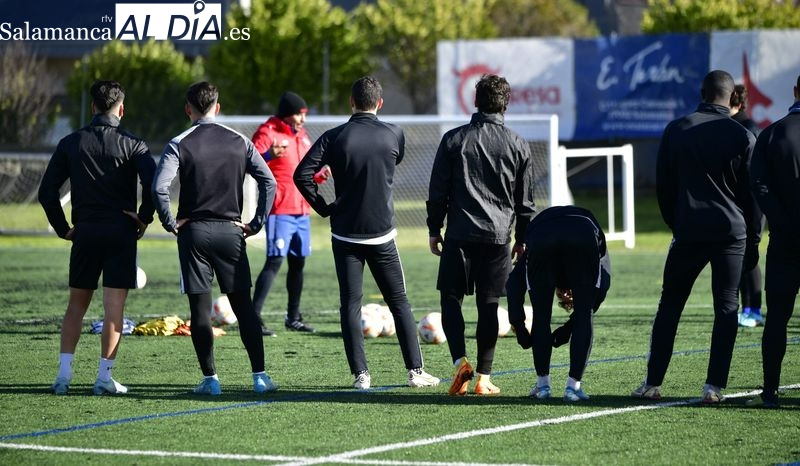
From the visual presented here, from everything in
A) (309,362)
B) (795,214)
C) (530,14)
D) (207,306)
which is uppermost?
(530,14)

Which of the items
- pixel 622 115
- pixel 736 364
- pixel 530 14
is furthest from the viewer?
pixel 530 14

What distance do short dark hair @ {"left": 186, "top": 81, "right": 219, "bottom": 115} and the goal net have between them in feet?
41.1

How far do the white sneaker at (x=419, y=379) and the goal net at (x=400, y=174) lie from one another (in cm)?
1222

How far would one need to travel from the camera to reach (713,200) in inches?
307

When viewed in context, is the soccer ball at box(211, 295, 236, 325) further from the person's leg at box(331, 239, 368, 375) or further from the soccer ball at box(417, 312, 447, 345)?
the person's leg at box(331, 239, 368, 375)

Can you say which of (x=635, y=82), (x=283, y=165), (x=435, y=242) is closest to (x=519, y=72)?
(x=635, y=82)

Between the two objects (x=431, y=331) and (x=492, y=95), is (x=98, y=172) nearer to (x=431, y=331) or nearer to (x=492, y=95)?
(x=492, y=95)

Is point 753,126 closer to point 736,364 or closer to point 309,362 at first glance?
point 736,364

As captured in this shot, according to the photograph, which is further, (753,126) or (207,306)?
(753,126)

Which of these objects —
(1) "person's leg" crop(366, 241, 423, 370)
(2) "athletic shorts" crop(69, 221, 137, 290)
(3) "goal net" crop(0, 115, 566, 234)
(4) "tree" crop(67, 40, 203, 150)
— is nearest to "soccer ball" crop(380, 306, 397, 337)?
(1) "person's leg" crop(366, 241, 423, 370)

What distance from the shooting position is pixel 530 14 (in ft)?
155

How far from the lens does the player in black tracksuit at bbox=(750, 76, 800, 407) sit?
24.7 ft

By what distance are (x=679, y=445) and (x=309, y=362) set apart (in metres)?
4.10

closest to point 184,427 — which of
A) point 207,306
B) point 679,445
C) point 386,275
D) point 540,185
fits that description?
point 207,306
